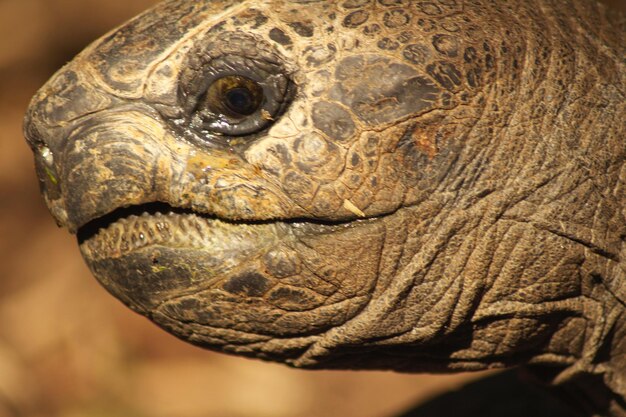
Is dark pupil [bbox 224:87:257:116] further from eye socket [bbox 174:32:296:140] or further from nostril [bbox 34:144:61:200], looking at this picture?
nostril [bbox 34:144:61:200]

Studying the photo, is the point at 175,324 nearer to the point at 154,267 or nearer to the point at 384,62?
the point at 154,267

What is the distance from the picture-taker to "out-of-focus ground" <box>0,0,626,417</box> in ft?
16.9

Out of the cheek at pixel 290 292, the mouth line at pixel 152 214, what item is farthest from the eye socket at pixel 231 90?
the cheek at pixel 290 292

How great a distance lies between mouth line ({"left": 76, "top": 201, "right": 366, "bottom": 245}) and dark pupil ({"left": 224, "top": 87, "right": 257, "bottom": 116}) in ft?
0.81

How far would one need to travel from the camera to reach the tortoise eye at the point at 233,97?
80.4 inches

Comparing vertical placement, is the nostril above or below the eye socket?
below

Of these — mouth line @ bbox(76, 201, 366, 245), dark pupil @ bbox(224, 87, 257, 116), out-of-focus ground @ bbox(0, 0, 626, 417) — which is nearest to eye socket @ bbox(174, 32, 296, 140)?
dark pupil @ bbox(224, 87, 257, 116)

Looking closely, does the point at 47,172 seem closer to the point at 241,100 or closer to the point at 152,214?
the point at 152,214

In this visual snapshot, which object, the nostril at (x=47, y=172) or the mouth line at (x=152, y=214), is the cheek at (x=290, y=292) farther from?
the nostril at (x=47, y=172)

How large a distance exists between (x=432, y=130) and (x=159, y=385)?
3.67m

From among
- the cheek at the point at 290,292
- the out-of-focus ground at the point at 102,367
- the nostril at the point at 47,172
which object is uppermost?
the nostril at the point at 47,172

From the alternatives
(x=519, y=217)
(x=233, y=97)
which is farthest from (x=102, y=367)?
(x=519, y=217)

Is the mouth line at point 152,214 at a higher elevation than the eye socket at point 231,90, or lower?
lower

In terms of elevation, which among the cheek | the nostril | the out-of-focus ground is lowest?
the out-of-focus ground
